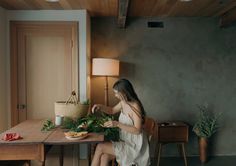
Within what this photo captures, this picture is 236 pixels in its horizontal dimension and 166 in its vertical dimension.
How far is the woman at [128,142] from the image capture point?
9.52ft

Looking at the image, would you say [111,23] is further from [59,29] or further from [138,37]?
[59,29]

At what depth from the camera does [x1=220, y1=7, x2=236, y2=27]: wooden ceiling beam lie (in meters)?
4.34

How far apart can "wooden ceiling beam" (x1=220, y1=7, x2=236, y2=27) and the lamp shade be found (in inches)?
77.5

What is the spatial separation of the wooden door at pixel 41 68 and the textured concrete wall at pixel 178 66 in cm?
69

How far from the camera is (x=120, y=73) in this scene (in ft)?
16.0

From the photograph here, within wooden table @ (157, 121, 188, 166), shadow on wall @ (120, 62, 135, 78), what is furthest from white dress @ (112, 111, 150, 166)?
shadow on wall @ (120, 62, 135, 78)

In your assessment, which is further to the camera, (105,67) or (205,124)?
(205,124)

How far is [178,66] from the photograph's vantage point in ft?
16.2

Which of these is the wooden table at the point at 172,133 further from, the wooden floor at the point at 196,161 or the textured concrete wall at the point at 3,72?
the textured concrete wall at the point at 3,72

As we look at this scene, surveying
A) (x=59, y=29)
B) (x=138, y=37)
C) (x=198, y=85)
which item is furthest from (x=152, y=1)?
(x=198, y=85)

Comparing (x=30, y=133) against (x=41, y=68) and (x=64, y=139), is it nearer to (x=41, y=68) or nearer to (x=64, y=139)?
(x=64, y=139)

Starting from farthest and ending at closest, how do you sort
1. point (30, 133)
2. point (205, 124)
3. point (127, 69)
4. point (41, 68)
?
point (127, 69)
point (205, 124)
point (41, 68)
point (30, 133)

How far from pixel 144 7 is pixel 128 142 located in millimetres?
2174

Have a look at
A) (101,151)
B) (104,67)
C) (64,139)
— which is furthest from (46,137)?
(104,67)
